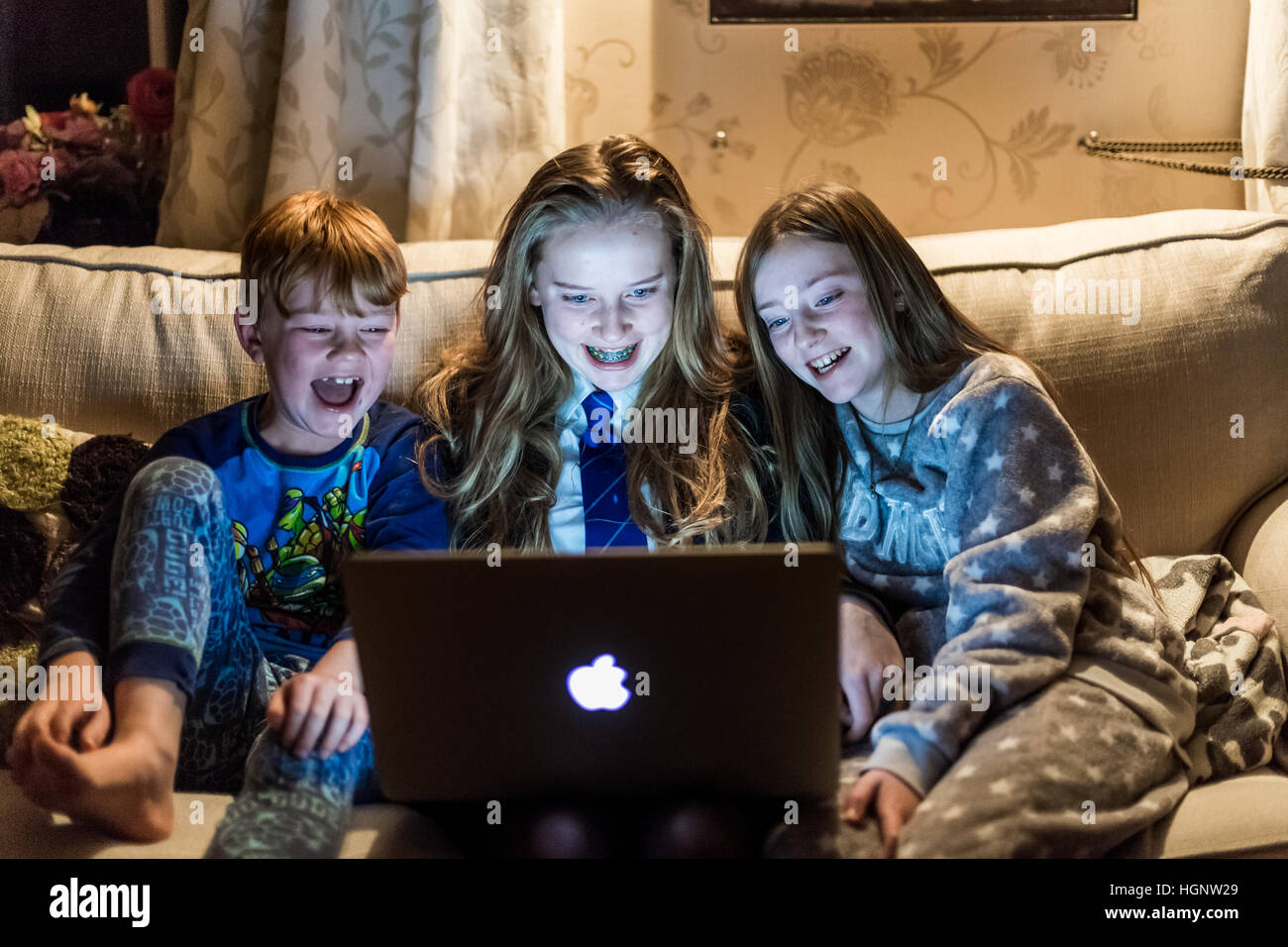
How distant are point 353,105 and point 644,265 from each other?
0.80 meters

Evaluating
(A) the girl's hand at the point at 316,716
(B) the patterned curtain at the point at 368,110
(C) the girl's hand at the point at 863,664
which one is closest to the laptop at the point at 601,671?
(A) the girl's hand at the point at 316,716

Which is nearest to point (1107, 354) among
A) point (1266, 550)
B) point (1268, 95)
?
point (1266, 550)

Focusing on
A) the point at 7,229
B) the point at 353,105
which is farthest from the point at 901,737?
the point at 7,229

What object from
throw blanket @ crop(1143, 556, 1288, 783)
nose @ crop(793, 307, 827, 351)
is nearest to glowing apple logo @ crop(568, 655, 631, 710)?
nose @ crop(793, 307, 827, 351)

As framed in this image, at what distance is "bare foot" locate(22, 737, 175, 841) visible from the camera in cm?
106

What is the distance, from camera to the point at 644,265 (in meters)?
1.34

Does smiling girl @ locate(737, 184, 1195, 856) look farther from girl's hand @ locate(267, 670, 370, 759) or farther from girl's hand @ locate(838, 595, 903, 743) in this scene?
girl's hand @ locate(267, 670, 370, 759)

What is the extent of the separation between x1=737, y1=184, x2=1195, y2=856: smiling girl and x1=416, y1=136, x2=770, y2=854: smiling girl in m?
0.07

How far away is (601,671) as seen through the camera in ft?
3.19

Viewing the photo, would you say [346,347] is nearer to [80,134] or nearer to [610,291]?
[610,291]

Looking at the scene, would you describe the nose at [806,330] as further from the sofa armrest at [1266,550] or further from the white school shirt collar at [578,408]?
the sofa armrest at [1266,550]

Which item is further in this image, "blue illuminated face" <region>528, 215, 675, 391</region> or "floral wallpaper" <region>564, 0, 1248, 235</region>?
"floral wallpaper" <region>564, 0, 1248, 235</region>

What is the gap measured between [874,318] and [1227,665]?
0.58 meters
